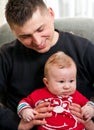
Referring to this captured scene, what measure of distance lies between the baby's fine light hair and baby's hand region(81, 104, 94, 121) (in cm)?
21

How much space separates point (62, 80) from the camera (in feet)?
4.29

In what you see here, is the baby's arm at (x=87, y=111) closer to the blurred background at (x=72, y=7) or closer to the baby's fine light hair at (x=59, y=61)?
the baby's fine light hair at (x=59, y=61)

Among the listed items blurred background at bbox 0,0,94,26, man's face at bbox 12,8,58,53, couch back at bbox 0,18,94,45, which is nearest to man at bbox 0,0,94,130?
man's face at bbox 12,8,58,53

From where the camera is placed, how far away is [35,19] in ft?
4.20

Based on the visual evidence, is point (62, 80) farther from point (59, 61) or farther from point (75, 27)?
point (75, 27)

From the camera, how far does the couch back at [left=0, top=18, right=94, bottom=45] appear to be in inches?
65.6

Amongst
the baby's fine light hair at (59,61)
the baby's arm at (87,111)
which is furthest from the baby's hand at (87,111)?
the baby's fine light hair at (59,61)

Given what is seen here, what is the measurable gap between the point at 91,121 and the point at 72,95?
157mm

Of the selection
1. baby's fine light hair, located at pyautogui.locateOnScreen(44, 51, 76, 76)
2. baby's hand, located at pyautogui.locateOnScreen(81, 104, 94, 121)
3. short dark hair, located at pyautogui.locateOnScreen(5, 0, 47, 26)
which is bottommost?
baby's hand, located at pyautogui.locateOnScreen(81, 104, 94, 121)

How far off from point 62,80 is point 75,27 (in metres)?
0.50

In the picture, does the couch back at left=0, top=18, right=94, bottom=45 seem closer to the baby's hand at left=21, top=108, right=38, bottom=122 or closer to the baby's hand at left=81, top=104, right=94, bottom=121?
the baby's hand at left=81, top=104, right=94, bottom=121

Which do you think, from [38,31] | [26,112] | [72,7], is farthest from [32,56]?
[72,7]

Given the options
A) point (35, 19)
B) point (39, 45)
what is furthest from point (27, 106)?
point (35, 19)

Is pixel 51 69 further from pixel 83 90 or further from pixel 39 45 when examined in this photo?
pixel 83 90
